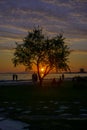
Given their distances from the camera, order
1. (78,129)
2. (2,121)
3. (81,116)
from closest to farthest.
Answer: (78,129) < (2,121) < (81,116)

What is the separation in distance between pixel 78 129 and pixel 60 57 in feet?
161

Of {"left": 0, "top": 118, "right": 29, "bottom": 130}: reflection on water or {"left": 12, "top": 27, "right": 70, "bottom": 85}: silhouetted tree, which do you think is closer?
{"left": 0, "top": 118, "right": 29, "bottom": 130}: reflection on water

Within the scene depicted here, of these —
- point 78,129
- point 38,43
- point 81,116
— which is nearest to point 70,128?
point 78,129

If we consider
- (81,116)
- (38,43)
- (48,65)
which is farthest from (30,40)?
(81,116)

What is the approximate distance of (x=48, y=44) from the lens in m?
60.4

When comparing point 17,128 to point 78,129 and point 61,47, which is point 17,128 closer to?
point 78,129

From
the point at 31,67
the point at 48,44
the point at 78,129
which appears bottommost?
the point at 78,129

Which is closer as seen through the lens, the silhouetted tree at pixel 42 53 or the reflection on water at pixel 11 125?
the reflection on water at pixel 11 125

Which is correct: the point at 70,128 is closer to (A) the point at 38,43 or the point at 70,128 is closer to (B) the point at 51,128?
(B) the point at 51,128

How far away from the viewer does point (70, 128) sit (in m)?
13.5

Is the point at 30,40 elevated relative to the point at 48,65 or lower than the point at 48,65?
elevated

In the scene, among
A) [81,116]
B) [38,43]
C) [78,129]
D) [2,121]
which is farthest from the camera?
[38,43]

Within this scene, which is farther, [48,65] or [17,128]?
[48,65]

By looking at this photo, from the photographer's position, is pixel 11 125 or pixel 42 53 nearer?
pixel 11 125
